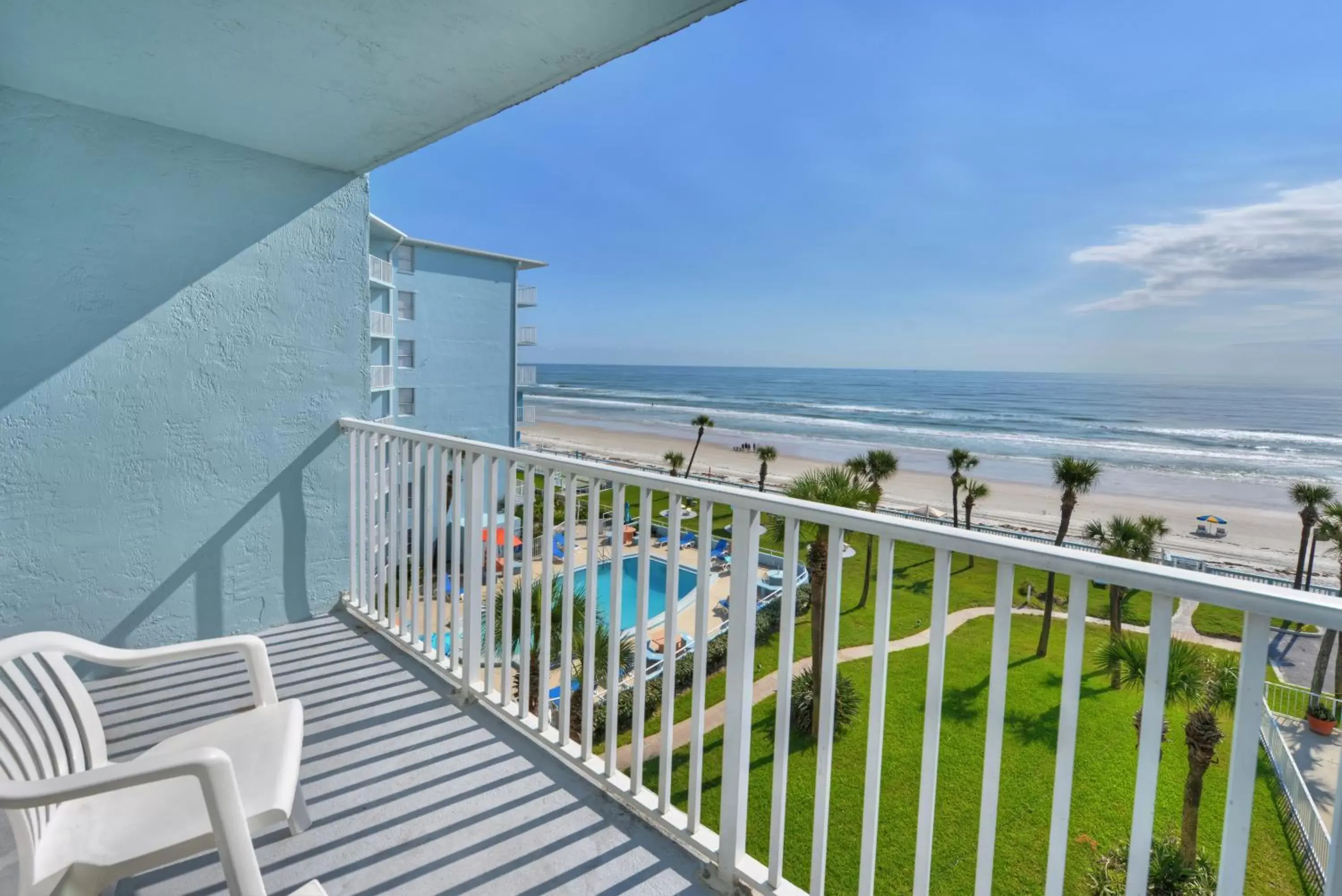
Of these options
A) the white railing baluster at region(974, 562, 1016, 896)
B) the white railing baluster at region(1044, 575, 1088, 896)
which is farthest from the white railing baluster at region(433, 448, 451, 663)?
→ the white railing baluster at region(1044, 575, 1088, 896)

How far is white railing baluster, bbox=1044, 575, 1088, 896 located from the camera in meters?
1.08

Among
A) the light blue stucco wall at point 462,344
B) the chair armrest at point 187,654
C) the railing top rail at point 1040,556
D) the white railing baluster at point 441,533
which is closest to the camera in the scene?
the railing top rail at point 1040,556

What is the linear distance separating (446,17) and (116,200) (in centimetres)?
176

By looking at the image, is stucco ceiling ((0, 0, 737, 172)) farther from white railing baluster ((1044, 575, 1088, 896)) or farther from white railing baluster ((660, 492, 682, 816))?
white railing baluster ((1044, 575, 1088, 896))

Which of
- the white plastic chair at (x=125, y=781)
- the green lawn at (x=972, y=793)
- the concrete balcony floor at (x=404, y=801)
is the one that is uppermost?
the white plastic chair at (x=125, y=781)

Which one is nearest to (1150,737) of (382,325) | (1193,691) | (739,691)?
(739,691)

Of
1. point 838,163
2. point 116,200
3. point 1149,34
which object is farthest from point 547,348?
point 116,200

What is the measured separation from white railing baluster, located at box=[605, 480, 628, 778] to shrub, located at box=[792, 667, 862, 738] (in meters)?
6.24

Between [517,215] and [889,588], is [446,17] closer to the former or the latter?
[889,588]

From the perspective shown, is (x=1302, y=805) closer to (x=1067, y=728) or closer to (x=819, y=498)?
(x=819, y=498)

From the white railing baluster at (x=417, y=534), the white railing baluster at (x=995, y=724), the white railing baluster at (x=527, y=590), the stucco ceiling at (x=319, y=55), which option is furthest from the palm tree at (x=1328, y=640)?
the white railing baluster at (x=417, y=534)

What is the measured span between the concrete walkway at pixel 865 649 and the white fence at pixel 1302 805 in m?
0.68

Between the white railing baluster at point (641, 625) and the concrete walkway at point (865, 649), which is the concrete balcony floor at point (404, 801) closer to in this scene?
the white railing baluster at point (641, 625)

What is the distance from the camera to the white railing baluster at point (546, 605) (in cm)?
207
